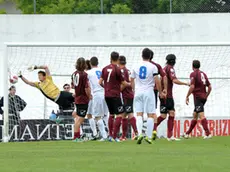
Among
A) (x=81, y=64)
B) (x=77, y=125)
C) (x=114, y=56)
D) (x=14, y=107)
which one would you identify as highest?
(x=114, y=56)

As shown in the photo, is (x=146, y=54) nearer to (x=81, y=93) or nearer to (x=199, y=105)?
(x=81, y=93)

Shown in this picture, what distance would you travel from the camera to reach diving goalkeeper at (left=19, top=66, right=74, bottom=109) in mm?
22891

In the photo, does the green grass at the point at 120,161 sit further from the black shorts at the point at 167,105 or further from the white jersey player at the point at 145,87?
the black shorts at the point at 167,105

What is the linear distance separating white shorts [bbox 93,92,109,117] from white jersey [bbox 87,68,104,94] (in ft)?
0.42

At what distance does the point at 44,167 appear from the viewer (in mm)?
11344

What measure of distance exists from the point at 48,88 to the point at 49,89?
0.06 metres

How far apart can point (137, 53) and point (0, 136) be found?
6915 mm

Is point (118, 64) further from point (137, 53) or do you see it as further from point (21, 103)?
point (137, 53)

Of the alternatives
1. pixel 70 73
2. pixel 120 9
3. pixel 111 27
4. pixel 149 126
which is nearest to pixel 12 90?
pixel 70 73

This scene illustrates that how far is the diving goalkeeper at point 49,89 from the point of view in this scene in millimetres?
22891

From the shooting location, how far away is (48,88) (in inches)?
916

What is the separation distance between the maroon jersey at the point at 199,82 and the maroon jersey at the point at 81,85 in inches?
110

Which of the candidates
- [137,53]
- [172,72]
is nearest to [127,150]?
[172,72]

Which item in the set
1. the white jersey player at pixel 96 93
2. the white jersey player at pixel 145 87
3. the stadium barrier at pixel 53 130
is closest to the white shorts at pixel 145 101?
the white jersey player at pixel 145 87
